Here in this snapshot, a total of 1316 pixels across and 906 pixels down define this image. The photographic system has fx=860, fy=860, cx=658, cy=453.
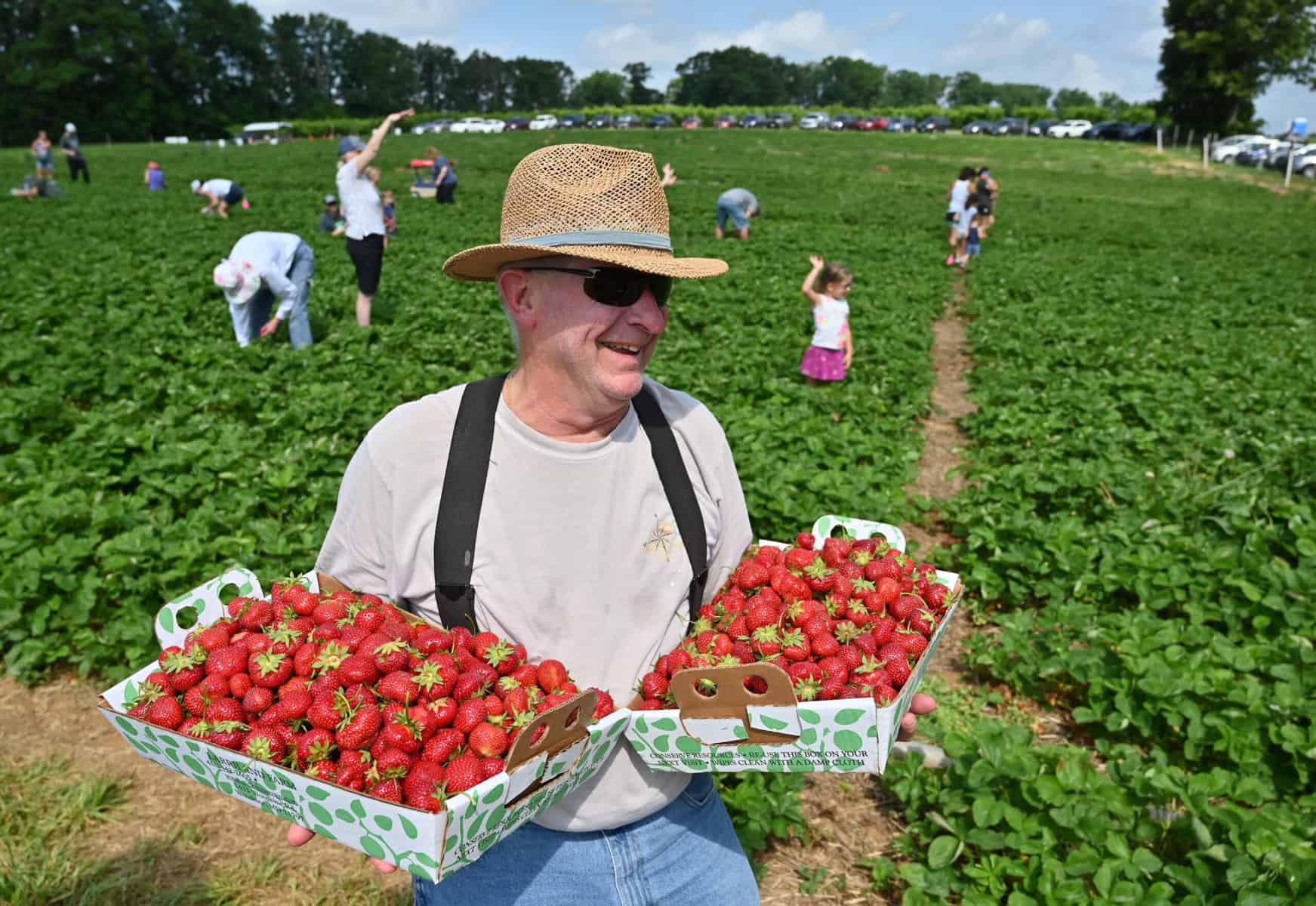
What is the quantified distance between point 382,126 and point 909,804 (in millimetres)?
7556

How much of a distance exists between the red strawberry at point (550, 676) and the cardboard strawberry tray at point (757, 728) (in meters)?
0.17

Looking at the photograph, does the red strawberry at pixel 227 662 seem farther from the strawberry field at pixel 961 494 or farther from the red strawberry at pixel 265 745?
the strawberry field at pixel 961 494

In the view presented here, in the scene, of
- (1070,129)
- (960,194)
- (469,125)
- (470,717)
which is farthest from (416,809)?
(1070,129)

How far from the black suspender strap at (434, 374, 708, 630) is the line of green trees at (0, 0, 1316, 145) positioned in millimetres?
73637

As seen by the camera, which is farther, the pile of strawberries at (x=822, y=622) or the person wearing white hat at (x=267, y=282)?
the person wearing white hat at (x=267, y=282)

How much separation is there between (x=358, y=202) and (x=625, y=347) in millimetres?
8241

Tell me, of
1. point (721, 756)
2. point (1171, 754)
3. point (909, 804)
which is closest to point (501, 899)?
point (721, 756)

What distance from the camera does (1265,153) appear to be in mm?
47375

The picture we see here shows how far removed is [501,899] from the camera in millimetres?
1932

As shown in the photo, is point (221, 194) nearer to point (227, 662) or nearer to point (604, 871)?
point (227, 662)

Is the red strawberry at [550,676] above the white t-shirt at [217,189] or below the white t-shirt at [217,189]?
below

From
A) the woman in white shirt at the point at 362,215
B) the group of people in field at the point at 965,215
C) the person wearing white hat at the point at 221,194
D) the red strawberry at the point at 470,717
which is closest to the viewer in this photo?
the red strawberry at the point at 470,717

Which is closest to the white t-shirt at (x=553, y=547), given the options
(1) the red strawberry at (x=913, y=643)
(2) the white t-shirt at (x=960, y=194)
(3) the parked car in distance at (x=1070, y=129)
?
(1) the red strawberry at (x=913, y=643)

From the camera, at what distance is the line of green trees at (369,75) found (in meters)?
61.2
